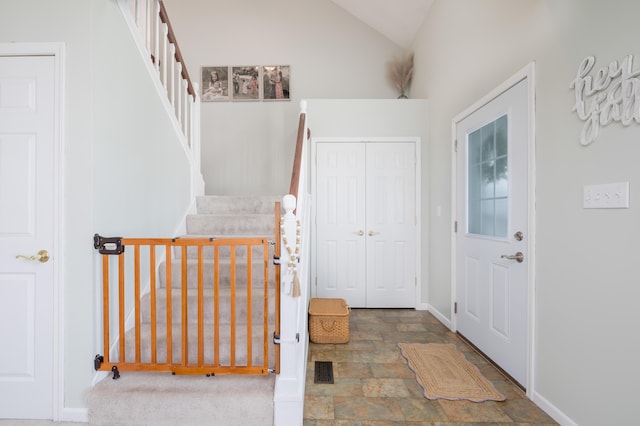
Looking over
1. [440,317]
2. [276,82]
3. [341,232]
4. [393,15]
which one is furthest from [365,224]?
[393,15]

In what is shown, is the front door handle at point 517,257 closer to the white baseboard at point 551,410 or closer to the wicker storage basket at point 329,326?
the white baseboard at point 551,410

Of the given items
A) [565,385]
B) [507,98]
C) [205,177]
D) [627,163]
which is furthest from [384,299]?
[205,177]

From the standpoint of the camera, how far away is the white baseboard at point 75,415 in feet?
5.44

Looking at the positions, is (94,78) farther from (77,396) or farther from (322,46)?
(322,46)

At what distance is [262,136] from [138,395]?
3336 mm

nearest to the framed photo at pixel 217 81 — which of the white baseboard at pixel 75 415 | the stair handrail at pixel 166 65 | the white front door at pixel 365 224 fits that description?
the stair handrail at pixel 166 65

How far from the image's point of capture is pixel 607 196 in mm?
1389

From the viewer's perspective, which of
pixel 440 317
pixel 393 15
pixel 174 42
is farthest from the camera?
pixel 393 15

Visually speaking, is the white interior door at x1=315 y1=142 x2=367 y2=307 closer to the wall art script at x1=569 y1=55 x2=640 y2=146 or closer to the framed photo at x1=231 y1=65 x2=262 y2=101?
the framed photo at x1=231 y1=65 x2=262 y2=101

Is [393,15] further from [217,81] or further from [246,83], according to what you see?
[217,81]

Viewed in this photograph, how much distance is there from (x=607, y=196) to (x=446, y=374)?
1.50m

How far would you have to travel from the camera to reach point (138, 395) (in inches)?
63.9

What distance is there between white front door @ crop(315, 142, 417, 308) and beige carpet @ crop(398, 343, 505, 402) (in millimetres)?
1027

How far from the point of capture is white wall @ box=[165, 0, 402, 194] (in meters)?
4.19
